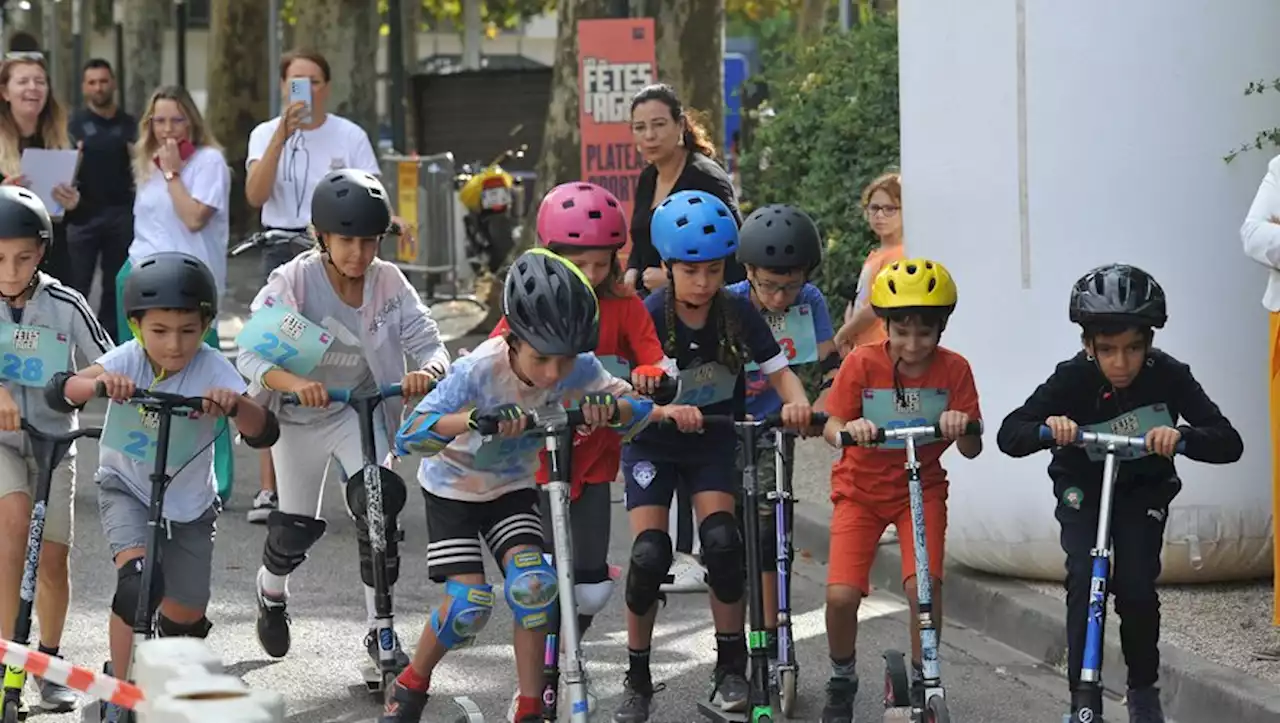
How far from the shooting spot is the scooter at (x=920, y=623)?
6555 millimetres

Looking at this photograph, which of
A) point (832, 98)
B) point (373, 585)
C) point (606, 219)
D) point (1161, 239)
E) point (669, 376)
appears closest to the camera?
point (669, 376)

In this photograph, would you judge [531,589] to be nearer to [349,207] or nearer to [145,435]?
[145,435]

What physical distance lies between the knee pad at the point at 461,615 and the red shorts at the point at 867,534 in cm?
115

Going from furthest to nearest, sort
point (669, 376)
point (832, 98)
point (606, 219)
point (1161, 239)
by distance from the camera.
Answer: point (832, 98), point (1161, 239), point (606, 219), point (669, 376)

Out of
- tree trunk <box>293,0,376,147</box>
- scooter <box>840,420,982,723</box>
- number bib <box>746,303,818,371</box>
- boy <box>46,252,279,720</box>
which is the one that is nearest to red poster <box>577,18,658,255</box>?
number bib <box>746,303,818,371</box>

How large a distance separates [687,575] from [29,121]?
4.21m

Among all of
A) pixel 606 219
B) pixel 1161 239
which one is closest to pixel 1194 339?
pixel 1161 239

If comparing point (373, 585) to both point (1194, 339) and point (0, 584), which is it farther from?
point (1194, 339)

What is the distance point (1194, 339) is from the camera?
29.8 ft

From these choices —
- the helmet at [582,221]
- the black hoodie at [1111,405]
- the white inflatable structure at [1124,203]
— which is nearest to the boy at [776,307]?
the helmet at [582,221]

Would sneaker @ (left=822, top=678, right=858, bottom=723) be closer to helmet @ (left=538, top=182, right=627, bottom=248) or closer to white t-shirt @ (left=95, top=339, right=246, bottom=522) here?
helmet @ (left=538, top=182, right=627, bottom=248)

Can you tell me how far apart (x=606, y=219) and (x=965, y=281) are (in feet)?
8.95

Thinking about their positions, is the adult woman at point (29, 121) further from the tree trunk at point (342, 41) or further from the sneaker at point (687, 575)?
the tree trunk at point (342, 41)

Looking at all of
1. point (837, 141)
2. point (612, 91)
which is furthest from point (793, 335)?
point (837, 141)
